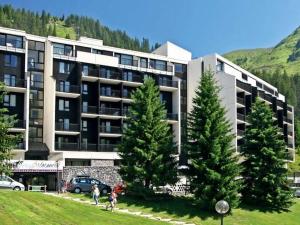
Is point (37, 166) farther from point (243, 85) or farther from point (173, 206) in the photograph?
point (243, 85)

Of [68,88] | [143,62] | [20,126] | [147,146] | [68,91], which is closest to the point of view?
[147,146]

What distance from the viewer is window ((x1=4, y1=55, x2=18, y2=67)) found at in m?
67.8

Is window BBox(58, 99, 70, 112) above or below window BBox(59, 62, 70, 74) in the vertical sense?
below

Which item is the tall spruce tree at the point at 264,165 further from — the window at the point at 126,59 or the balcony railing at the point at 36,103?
the balcony railing at the point at 36,103

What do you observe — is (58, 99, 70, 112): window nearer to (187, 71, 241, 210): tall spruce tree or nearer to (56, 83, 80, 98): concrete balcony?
(56, 83, 80, 98): concrete balcony

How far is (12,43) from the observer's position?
6775cm

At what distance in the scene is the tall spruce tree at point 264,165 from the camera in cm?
5147

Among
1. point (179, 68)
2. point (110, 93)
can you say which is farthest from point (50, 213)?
point (179, 68)

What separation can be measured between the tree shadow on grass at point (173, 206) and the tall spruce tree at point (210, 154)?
892 mm

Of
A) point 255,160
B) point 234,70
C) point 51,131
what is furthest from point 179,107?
point 255,160

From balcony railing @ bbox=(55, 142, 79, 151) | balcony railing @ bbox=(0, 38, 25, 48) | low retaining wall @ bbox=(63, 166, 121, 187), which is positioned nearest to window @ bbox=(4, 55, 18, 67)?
balcony railing @ bbox=(0, 38, 25, 48)

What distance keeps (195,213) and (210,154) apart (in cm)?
579

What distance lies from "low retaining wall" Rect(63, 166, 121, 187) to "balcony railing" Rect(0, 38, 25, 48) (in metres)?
18.8

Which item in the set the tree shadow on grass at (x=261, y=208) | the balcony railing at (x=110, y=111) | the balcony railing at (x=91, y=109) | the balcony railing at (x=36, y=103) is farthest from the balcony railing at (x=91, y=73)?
the tree shadow on grass at (x=261, y=208)
